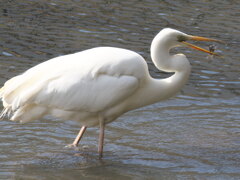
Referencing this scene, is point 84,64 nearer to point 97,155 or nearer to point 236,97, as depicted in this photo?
point 97,155

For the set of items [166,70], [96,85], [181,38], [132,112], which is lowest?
[132,112]

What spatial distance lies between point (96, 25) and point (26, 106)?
644 cm

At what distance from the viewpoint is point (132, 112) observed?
909cm

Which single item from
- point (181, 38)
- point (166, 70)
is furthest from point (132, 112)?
point (181, 38)

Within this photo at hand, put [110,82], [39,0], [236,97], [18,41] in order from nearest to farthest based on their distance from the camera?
[110,82], [236,97], [18,41], [39,0]

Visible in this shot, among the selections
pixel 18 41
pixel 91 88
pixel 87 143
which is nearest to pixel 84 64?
pixel 91 88

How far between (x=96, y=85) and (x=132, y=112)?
2171 mm

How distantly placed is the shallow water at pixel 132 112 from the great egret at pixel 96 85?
1.72 ft

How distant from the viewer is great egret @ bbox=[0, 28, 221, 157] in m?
6.99

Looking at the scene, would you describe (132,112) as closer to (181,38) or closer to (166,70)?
(166,70)

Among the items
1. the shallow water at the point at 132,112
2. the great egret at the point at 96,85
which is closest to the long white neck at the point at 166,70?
the great egret at the point at 96,85

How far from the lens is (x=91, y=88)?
7023 millimetres

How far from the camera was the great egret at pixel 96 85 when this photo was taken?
6988mm

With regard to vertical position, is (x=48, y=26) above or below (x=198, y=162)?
above
